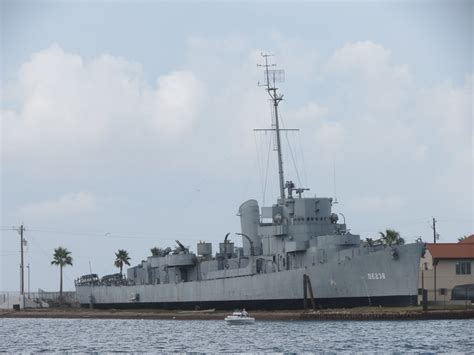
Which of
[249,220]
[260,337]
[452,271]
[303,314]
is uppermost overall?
[249,220]

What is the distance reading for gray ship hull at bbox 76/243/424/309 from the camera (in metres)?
72.8

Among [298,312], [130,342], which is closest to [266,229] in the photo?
[298,312]

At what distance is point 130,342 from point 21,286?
60.9 metres

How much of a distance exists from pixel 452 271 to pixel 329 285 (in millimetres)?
13129

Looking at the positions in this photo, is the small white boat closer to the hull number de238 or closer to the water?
the water

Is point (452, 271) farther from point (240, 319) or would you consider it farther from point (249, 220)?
point (240, 319)

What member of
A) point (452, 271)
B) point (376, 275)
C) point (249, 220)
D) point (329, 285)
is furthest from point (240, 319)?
point (452, 271)

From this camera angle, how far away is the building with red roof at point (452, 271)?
83.8 metres

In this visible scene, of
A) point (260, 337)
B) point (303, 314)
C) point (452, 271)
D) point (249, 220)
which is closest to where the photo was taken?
point (260, 337)

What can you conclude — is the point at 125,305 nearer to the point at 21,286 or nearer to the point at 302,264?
the point at 21,286

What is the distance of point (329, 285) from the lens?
76.5 meters

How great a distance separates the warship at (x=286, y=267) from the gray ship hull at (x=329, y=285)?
0.21 feet

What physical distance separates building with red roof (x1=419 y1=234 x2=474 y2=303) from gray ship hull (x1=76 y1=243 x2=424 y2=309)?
10330mm

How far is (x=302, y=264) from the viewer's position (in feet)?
264
